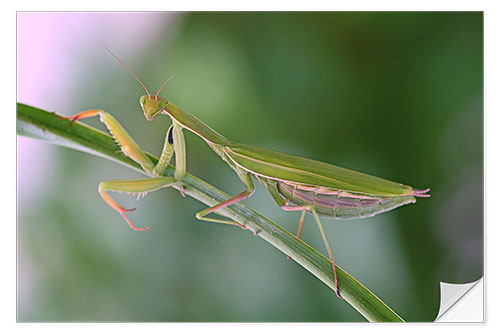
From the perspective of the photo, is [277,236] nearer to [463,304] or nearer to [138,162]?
[138,162]

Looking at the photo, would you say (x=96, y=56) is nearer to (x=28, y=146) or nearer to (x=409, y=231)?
(x=28, y=146)

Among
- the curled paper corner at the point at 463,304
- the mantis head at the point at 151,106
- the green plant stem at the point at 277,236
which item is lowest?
the curled paper corner at the point at 463,304

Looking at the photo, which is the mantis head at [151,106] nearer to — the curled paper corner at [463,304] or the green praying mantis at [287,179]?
the green praying mantis at [287,179]

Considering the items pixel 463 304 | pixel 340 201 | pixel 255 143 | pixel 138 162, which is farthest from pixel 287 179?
pixel 463 304

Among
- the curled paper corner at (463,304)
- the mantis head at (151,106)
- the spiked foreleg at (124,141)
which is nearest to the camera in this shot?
the spiked foreleg at (124,141)

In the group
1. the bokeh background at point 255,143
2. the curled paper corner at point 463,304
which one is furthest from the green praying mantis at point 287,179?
the curled paper corner at point 463,304
